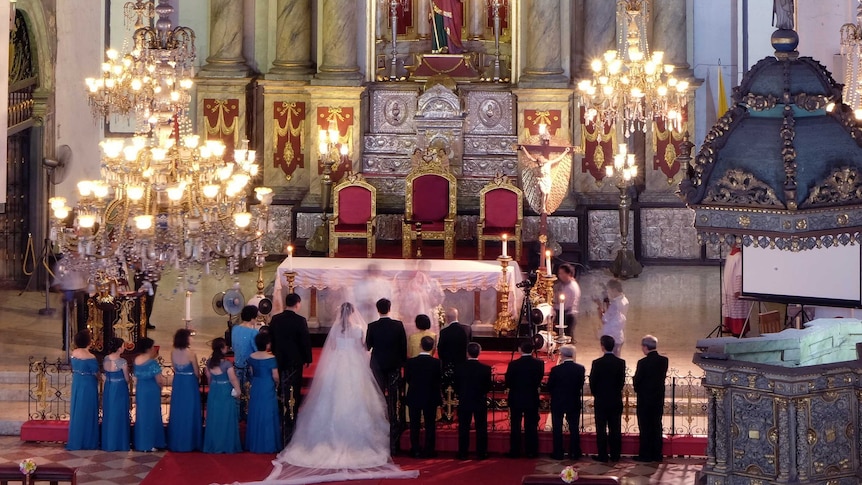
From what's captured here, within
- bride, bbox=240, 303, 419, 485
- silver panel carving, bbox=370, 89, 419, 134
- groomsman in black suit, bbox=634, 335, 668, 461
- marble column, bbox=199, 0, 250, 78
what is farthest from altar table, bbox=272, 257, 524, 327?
marble column, bbox=199, 0, 250, 78

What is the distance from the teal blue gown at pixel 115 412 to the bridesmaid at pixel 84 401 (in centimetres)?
10

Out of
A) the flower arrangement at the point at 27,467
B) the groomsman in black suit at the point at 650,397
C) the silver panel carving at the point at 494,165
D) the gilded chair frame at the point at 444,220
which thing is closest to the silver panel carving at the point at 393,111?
the silver panel carving at the point at 494,165

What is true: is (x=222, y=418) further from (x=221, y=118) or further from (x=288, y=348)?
(x=221, y=118)

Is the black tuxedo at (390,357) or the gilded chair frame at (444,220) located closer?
the black tuxedo at (390,357)

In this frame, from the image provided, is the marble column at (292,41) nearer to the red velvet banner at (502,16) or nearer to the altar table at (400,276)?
the red velvet banner at (502,16)

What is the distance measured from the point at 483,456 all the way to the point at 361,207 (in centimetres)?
801

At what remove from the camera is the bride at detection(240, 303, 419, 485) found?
1316 cm

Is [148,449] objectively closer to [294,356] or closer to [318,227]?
[294,356]

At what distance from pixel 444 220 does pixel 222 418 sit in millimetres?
7792

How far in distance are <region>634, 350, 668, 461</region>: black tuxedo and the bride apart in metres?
2.14

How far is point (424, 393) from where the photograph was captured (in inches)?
539

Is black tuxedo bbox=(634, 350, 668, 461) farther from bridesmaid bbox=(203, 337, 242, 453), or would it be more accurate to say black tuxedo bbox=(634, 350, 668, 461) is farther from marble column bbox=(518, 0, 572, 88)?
marble column bbox=(518, 0, 572, 88)

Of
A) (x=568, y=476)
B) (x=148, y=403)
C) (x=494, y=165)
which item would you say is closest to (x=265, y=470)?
(x=148, y=403)

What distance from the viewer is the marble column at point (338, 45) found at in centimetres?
2250
